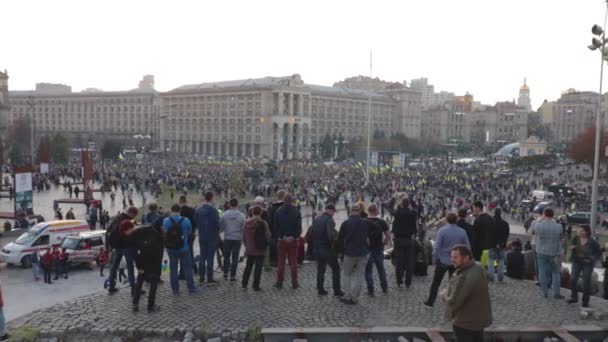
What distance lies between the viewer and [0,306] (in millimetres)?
6508

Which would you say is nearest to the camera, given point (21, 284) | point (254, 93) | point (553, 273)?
point (553, 273)

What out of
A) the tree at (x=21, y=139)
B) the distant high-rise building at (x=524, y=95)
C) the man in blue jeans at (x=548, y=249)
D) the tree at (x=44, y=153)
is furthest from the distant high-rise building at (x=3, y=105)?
the distant high-rise building at (x=524, y=95)

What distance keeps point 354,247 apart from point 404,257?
1.44 meters

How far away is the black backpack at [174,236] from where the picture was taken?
765 centimetres

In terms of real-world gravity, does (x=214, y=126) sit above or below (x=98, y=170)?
above

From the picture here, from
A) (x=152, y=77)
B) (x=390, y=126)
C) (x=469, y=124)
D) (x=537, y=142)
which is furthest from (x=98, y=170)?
(x=152, y=77)

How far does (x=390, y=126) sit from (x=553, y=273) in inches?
4297

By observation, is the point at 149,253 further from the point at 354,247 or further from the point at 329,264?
the point at 354,247

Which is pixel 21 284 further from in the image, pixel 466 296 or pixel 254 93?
pixel 254 93

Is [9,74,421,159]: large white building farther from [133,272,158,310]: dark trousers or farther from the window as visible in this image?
[133,272,158,310]: dark trousers

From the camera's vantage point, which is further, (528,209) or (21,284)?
(528,209)

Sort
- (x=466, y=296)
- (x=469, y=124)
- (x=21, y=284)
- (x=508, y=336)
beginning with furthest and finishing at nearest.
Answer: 1. (x=469, y=124)
2. (x=21, y=284)
3. (x=508, y=336)
4. (x=466, y=296)

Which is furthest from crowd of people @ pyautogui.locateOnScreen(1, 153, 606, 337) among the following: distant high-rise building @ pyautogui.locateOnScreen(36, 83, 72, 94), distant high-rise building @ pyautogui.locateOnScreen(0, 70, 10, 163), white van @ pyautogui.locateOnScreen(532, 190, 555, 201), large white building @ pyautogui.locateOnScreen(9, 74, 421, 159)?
distant high-rise building @ pyautogui.locateOnScreen(36, 83, 72, 94)

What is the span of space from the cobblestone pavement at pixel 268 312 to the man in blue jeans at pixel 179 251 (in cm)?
21
